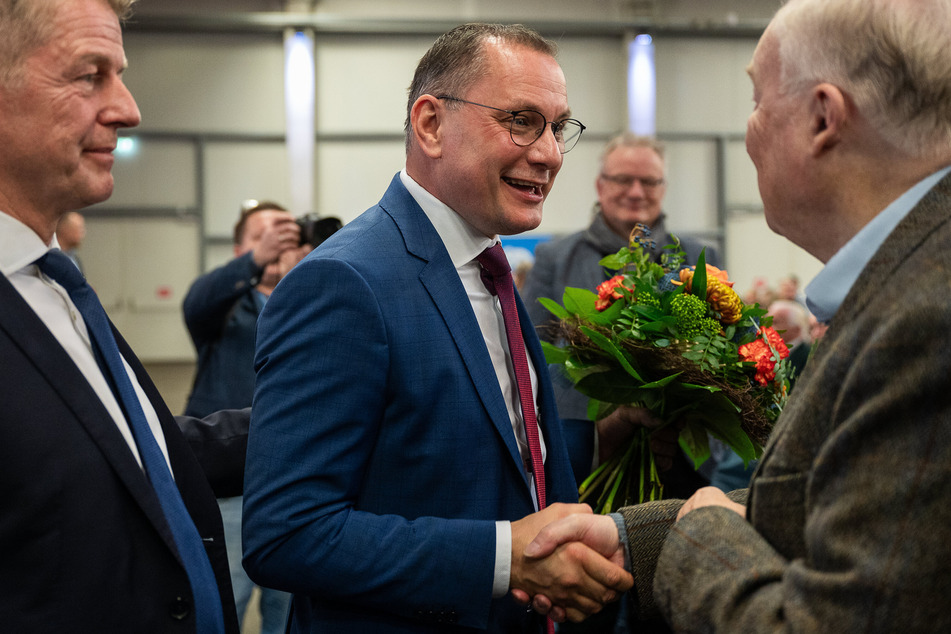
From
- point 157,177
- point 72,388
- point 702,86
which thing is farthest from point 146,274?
point 72,388

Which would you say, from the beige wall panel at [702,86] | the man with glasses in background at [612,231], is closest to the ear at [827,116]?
the man with glasses in background at [612,231]

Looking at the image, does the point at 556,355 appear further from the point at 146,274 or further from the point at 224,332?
the point at 146,274

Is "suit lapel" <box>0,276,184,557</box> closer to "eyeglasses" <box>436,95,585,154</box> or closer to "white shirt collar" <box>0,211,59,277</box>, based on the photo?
"white shirt collar" <box>0,211,59,277</box>

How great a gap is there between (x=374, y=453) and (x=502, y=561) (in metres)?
0.27

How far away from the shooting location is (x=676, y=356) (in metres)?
1.77

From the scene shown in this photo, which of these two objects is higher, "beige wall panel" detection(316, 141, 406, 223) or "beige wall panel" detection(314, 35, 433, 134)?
"beige wall panel" detection(314, 35, 433, 134)

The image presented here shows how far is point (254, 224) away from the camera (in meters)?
3.81

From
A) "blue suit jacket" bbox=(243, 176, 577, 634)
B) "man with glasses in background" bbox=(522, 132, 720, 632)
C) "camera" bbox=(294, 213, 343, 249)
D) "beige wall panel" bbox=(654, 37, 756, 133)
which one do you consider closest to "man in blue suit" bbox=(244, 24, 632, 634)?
"blue suit jacket" bbox=(243, 176, 577, 634)

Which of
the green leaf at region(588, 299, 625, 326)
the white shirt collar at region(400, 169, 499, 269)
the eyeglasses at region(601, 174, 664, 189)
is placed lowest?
the green leaf at region(588, 299, 625, 326)

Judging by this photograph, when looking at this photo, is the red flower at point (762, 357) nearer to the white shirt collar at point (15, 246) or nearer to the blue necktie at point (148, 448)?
the blue necktie at point (148, 448)

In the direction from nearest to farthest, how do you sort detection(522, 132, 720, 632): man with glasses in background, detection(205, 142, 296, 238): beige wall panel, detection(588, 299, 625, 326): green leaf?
1. detection(588, 299, 625, 326): green leaf
2. detection(522, 132, 720, 632): man with glasses in background
3. detection(205, 142, 296, 238): beige wall panel

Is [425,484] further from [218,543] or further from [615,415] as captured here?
[615,415]

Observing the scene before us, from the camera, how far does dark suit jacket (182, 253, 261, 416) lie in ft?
10.6

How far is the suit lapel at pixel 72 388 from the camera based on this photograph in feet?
3.46
